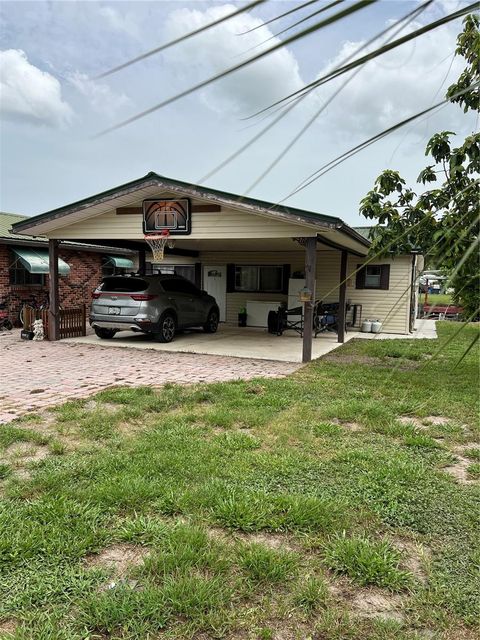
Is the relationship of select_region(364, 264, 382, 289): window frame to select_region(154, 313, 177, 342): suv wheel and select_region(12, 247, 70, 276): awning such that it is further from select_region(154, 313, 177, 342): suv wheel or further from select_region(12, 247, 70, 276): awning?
select_region(12, 247, 70, 276): awning

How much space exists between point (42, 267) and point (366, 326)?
1012 centimetres

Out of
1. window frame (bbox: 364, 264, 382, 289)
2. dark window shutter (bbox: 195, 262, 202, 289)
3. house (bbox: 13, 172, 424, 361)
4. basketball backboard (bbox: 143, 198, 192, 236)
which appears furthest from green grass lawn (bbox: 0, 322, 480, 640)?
dark window shutter (bbox: 195, 262, 202, 289)

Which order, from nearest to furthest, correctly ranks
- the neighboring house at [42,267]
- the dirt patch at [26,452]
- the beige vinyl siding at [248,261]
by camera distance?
the dirt patch at [26,452]
the neighboring house at [42,267]
the beige vinyl siding at [248,261]

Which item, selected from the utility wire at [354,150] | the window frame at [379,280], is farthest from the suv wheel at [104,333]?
the utility wire at [354,150]

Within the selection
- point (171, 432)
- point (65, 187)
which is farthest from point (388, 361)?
point (65, 187)

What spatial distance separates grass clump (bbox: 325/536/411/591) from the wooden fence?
10.4 metres

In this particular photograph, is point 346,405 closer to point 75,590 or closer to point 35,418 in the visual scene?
point 35,418

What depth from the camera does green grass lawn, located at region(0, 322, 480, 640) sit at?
6.67 ft

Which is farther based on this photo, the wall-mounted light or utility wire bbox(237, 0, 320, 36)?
the wall-mounted light

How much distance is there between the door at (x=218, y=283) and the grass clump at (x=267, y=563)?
14280 mm

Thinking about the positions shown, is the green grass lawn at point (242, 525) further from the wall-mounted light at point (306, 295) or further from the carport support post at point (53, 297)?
the carport support post at point (53, 297)

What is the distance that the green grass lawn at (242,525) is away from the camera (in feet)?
6.67

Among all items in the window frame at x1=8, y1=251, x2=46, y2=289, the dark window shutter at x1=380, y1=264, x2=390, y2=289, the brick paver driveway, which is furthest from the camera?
the dark window shutter at x1=380, y1=264, x2=390, y2=289

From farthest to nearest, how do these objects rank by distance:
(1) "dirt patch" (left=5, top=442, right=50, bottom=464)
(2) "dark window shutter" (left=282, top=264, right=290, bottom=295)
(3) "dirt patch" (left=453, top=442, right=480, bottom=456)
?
(2) "dark window shutter" (left=282, top=264, right=290, bottom=295)
(3) "dirt patch" (left=453, top=442, right=480, bottom=456)
(1) "dirt patch" (left=5, top=442, right=50, bottom=464)
